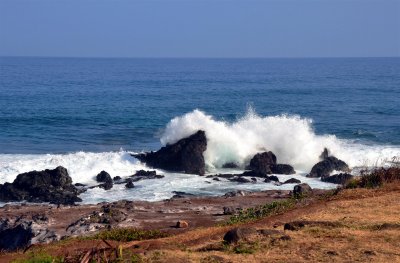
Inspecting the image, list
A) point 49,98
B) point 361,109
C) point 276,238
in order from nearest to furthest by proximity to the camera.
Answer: point 276,238
point 361,109
point 49,98

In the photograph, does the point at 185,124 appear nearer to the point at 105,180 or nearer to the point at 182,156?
the point at 182,156

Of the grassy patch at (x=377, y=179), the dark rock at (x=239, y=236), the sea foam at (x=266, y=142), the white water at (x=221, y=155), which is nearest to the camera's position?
the dark rock at (x=239, y=236)

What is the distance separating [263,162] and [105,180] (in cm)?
707

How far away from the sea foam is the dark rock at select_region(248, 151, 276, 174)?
2.31 metres

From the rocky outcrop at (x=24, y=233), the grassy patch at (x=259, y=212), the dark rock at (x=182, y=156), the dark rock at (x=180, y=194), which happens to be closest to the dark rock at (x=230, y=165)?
the dark rock at (x=182, y=156)

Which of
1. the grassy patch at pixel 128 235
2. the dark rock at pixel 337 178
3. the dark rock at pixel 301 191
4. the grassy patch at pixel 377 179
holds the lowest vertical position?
the dark rock at pixel 337 178

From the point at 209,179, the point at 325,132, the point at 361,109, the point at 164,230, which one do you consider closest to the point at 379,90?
the point at 361,109

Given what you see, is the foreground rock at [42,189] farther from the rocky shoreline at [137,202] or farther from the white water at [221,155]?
the white water at [221,155]

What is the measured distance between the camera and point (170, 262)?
10883 mm

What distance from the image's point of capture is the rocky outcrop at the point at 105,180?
25.6 meters

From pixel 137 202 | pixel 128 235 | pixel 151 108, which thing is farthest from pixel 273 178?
pixel 151 108

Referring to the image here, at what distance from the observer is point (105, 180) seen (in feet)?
88.5

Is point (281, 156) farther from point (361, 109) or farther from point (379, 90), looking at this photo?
point (379, 90)

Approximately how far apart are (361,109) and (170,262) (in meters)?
45.1
